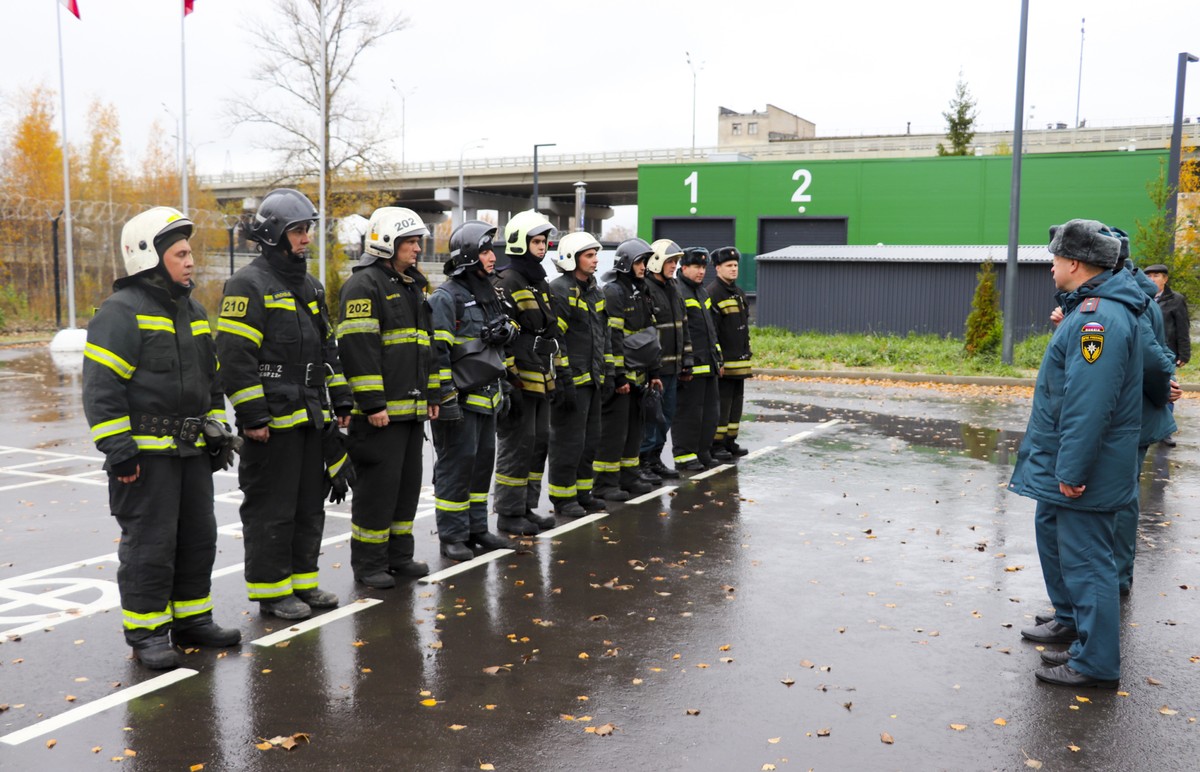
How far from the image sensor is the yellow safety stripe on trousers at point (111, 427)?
512 cm

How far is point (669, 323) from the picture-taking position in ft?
33.6

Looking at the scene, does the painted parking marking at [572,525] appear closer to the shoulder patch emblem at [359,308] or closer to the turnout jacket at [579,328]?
the turnout jacket at [579,328]

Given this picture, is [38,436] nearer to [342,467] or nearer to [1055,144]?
[342,467]

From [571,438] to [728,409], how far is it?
3.27m

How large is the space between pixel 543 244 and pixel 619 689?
4158 mm

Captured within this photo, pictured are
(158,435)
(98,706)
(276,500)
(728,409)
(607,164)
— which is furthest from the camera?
(607,164)

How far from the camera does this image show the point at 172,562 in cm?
541

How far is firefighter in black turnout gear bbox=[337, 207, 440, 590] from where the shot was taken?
6664mm

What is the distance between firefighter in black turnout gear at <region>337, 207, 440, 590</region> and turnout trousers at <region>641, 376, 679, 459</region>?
398 cm

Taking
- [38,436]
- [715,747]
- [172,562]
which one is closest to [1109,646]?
[715,747]

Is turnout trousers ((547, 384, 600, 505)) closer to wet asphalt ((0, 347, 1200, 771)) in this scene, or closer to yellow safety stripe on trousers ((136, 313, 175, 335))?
wet asphalt ((0, 347, 1200, 771))

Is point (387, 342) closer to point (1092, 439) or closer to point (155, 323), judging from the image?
point (155, 323)

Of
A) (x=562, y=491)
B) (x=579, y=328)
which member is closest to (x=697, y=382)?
(x=579, y=328)

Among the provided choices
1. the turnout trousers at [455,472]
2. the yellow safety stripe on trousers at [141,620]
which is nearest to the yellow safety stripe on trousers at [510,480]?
the turnout trousers at [455,472]
